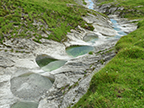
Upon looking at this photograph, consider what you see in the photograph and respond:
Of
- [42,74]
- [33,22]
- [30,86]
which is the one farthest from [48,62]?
[33,22]

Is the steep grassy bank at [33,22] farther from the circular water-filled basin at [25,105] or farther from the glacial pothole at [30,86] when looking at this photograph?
the circular water-filled basin at [25,105]

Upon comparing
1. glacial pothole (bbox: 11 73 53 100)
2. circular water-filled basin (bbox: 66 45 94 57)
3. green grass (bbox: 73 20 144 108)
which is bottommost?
glacial pothole (bbox: 11 73 53 100)

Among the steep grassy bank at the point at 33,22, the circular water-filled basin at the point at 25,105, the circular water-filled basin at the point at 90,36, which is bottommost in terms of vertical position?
the circular water-filled basin at the point at 25,105

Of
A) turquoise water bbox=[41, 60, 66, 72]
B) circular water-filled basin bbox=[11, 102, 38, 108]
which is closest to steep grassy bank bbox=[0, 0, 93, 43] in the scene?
turquoise water bbox=[41, 60, 66, 72]

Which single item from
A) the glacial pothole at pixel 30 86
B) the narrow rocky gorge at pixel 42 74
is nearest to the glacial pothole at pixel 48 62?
the narrow rocky gorge at pixel 42 74

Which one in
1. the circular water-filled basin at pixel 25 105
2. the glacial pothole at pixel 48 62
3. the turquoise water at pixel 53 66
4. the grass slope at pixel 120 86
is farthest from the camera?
the glacial pothole at pixel 48 62

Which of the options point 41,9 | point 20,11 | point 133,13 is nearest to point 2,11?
point 20,11

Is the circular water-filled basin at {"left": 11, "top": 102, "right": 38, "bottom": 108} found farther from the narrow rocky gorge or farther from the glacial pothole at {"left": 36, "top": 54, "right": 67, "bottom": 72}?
the glacial pothole at {"left": 36, "top": 54, "right": 67, "bottom": 72}
